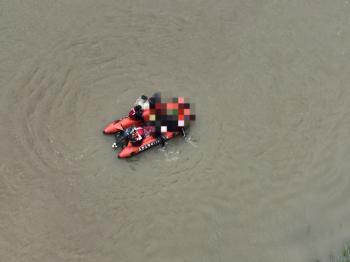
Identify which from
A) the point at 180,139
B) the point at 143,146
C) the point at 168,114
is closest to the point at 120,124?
the point at 143,146

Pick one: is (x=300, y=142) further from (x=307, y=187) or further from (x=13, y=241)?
(x=13, y=241)

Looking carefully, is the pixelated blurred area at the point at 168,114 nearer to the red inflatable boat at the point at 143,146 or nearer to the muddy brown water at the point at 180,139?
the red inflatable boat at the point at 143,146

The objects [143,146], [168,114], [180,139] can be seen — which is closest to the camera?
[143,146]

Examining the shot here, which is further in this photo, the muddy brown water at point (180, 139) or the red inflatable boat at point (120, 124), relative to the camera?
the red inflatable boat at point (120, 124)

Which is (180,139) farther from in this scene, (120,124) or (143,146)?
(120,124)

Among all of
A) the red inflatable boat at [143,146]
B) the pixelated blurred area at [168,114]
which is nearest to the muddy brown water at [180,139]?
the red inflatable boat at [143,146]

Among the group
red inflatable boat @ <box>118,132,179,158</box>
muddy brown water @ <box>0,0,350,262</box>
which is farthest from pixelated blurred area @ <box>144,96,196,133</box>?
muddy brown water @ <box>0,0,350,262</box>

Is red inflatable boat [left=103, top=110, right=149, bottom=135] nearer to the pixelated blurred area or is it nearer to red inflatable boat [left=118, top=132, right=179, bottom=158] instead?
the pixelated blurred area
